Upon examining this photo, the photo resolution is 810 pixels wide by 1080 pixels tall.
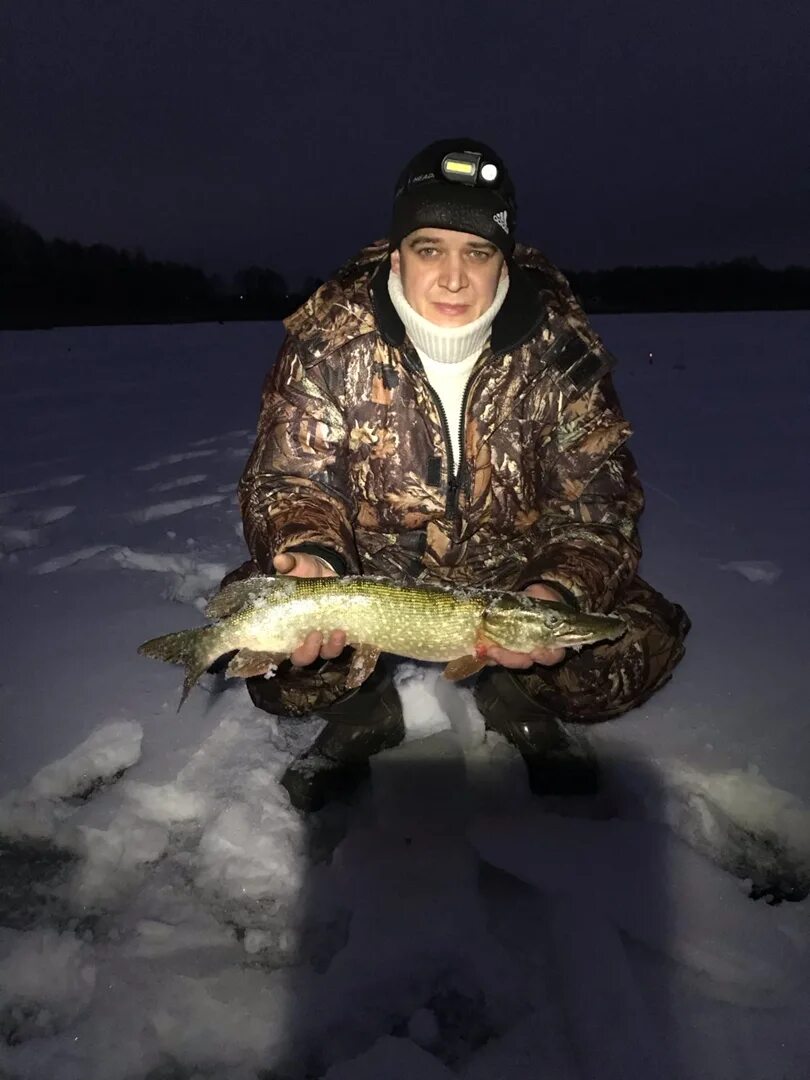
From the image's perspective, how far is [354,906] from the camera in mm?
2598

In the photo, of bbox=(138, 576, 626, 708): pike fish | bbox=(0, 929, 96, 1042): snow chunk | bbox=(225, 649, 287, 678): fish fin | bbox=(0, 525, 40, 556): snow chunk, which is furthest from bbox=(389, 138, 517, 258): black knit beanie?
bbox=(0, 525, 40, 556): snow chunk

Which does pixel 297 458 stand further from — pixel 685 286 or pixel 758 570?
pixel 685 286

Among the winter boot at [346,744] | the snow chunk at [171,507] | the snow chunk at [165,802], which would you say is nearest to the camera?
the snow chunk at [165,802]

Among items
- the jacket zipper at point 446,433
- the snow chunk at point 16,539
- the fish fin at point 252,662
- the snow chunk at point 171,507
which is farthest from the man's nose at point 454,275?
the snow chunk at point 16,539

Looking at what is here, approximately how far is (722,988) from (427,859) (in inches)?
43.4

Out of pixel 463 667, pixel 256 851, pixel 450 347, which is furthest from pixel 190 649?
pixel 450 347

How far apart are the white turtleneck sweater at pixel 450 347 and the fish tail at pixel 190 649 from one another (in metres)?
1.42

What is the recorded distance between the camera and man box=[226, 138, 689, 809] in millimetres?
3125

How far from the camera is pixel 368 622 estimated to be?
2.75 meters

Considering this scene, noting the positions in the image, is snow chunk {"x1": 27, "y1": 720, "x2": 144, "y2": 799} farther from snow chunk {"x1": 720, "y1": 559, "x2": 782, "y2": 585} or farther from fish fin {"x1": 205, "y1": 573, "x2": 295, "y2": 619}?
snow chunk {"x1": 720, "y1": 559, "x2": 782, "y2": 585}

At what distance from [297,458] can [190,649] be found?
40.9 inches

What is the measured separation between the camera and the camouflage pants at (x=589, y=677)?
10.5 feet

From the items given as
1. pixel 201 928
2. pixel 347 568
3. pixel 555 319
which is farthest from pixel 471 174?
pixel 201 928

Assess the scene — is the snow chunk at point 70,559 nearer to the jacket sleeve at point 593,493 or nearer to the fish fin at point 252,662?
the fish fin at point 252,662
